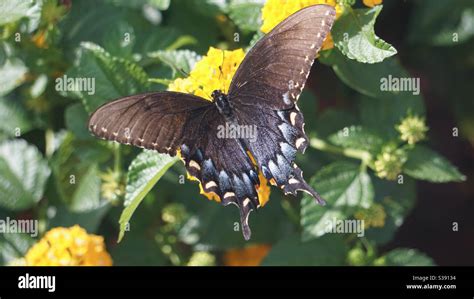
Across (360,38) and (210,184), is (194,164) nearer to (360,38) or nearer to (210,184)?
(210,184)

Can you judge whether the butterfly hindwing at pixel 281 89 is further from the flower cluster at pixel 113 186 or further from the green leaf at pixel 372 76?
the flower cluster at pixel 113 186

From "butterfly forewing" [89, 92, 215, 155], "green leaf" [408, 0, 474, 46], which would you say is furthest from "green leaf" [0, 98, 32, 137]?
"green leaf" [408, 0, 474, 46]

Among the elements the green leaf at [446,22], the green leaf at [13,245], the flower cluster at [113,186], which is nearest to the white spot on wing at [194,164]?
the flower cluster at [113,186]

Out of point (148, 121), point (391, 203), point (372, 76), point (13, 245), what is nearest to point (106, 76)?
point (148, 121)
